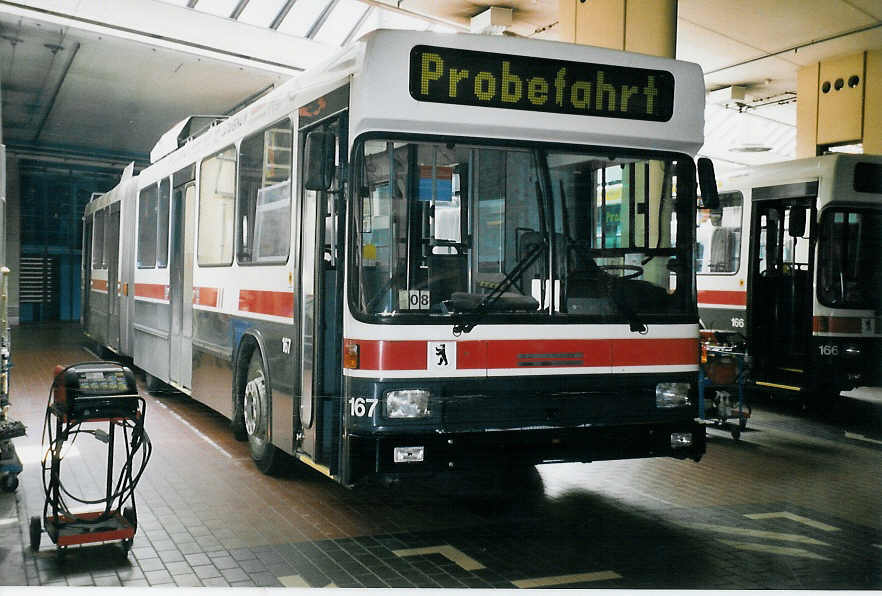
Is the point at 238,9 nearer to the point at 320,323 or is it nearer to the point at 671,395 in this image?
the point at 320,323

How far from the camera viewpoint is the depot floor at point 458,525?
16.0 ft

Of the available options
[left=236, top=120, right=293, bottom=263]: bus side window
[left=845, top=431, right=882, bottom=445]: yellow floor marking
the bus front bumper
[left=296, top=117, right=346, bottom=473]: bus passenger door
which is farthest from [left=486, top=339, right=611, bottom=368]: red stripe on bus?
[left=845, top=431, right=882, bottom=445]: yellow floor marking

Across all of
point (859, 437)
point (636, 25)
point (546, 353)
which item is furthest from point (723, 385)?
point (546, 353)

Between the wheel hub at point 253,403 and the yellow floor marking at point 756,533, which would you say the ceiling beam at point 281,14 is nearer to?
the wheel hub at point 253,403

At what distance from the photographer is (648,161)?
18.0ft

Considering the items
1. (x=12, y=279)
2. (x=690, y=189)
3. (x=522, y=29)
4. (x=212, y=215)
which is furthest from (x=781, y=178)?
(x=12, y=279)

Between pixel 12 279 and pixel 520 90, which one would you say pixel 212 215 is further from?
pixel 520 90

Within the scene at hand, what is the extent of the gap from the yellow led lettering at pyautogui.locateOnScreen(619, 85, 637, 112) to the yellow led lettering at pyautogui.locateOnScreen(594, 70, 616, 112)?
5 centimetres

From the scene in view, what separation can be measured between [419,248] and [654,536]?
7.76 ft

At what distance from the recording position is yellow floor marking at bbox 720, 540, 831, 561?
5309 mm

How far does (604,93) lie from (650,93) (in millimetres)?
335

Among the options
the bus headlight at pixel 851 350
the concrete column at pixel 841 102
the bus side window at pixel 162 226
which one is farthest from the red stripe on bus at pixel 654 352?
the concrete column at pixel 841 102

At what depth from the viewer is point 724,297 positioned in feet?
39.8

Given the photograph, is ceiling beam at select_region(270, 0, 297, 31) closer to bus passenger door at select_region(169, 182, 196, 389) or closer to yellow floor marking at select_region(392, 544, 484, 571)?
bus passenger door at select_region(169, 182, 196, 389)
